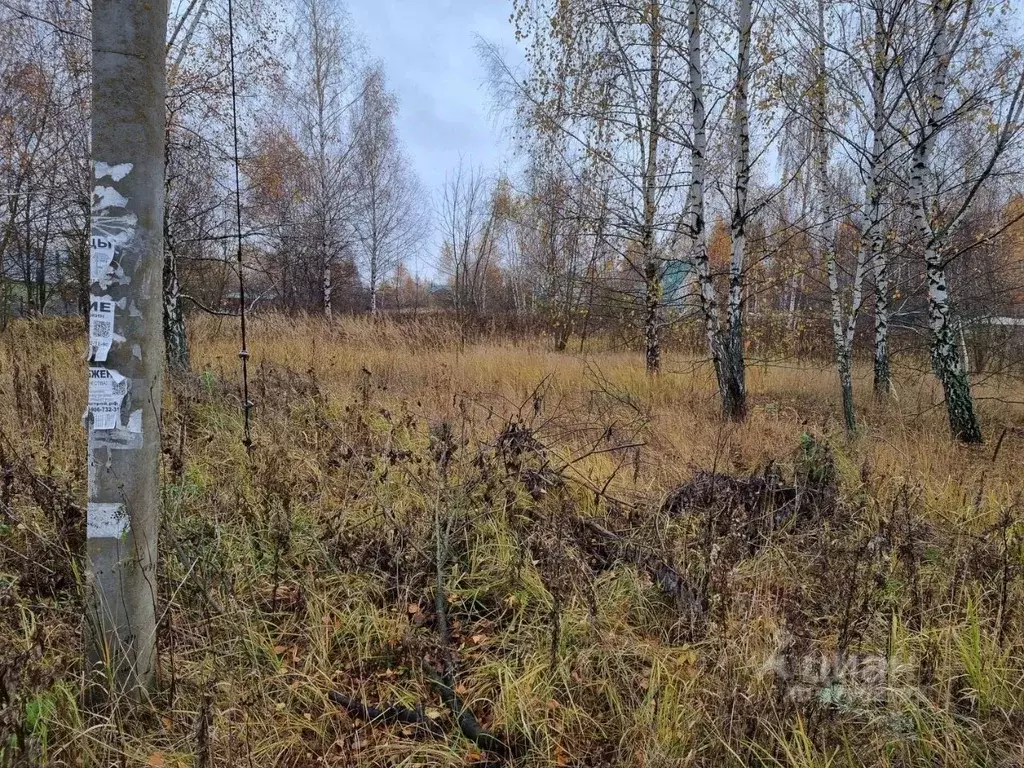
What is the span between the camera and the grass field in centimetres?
154

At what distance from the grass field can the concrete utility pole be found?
0.72ft

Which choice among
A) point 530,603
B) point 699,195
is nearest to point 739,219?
point 699,195

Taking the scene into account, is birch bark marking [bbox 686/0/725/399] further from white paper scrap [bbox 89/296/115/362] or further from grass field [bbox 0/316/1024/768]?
white paper scrap [bbox 89/296/115/362]

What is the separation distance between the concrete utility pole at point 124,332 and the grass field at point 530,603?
219 mm

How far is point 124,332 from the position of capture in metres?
1.38

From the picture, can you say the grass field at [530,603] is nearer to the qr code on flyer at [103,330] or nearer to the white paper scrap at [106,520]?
the white paper scrap at [106,520]

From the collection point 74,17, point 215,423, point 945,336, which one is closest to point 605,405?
point 945,336

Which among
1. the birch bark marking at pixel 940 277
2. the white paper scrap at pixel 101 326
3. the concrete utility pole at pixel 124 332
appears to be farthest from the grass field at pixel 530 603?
the white paper scrap at pixel 101 326

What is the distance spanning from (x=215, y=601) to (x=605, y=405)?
4189mm

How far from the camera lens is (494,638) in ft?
6.66

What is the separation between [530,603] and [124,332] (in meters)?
1.80

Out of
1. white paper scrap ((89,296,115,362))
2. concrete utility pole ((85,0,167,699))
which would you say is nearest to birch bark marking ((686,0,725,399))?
concrete utility pole ((85,0,167,699))

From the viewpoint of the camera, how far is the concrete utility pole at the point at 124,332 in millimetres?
1329

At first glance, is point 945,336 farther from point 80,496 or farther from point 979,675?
point 80,496
